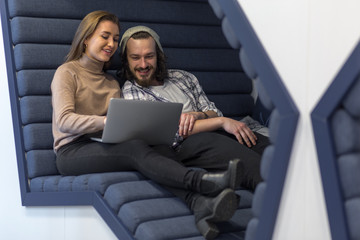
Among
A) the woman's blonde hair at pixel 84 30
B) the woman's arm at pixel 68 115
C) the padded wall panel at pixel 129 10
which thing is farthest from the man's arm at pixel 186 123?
the padded wall panel at pixel 129 10

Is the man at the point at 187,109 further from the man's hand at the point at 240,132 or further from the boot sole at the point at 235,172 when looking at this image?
the boot sole at the point at 235,172

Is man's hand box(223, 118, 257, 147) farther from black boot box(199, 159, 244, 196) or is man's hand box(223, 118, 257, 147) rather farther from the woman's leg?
black boot box(199, 159, 244, 196)

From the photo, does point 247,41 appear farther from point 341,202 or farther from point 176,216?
point 176,216

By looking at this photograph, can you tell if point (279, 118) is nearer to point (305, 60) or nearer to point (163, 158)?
point (305, 60)

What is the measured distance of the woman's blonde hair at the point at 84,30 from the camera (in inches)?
100.0

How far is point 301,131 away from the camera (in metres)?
1.36

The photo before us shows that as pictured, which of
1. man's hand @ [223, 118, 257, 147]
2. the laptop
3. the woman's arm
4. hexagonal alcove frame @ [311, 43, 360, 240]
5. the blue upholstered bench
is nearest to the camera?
hexagonal alcove frame @ [311, 43, 360, 240]

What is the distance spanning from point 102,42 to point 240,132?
73 centimetres

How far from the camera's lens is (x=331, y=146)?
127 centimetres

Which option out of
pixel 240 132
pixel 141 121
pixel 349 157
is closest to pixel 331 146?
pixel 349 157

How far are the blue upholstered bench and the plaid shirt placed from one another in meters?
0.16

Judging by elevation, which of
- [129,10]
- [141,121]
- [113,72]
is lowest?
[141,121]

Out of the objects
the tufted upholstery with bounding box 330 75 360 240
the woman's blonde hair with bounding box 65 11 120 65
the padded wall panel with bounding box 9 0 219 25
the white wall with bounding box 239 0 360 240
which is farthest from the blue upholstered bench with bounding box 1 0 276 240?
the tufted upholstery with bounding box 330 75 360 240

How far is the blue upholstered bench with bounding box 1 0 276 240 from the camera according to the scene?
2.05m
